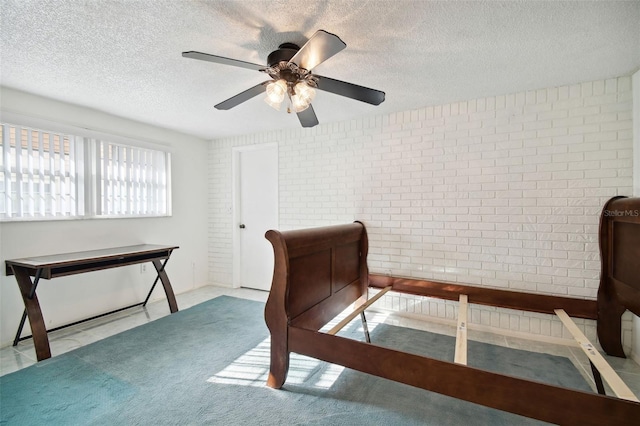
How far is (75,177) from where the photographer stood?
3.18 meters

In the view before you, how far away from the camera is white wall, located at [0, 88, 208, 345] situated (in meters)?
2.73

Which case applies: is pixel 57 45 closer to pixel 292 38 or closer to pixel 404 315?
pixel 292 38

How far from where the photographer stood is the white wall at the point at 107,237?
8.96ft

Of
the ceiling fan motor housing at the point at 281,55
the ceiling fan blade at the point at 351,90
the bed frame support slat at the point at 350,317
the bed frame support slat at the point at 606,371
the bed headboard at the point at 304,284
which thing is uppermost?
the ceiling fan motor housing at the point at 281,55

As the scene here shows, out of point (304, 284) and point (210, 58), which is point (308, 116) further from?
point (304, 284)

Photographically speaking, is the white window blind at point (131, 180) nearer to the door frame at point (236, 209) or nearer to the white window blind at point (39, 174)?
the white window blind at point (39, 174)

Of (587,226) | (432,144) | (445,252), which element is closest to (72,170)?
(432,144)

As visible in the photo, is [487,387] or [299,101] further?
[299,101]

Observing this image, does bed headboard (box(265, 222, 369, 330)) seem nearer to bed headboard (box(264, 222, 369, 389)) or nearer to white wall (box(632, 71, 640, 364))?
bed headboard (box(264, 222, 369, 389))

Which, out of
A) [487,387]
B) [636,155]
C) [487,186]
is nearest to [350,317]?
[487,387]

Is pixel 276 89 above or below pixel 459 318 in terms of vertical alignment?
above

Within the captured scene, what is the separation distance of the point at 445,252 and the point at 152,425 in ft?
9.50

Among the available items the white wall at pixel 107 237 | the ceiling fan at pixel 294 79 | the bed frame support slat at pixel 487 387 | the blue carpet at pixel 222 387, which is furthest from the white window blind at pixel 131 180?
the bed frame support slat at pixel 487 387

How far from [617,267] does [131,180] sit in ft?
16.6
